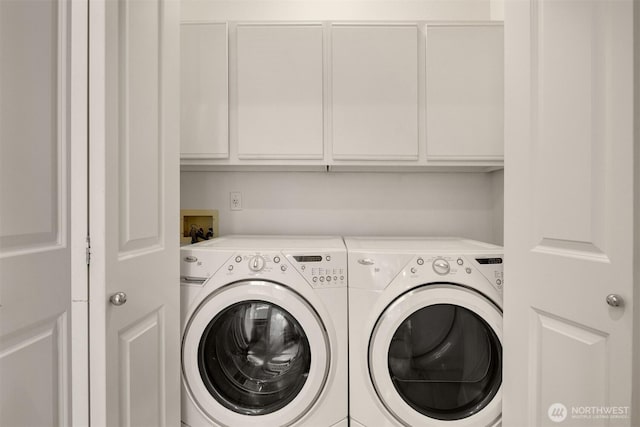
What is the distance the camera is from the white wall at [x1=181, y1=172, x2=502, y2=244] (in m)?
1.91

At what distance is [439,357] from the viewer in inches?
49.3

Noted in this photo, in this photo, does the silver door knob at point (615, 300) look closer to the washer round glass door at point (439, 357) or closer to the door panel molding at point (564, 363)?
the door panel molding at point (564, 363)

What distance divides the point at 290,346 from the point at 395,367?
420mm

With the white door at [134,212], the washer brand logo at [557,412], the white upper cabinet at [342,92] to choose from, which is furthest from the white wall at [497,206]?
the white door at [134,212]

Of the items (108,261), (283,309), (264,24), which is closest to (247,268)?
(283,309)

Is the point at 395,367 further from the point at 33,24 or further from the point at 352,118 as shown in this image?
the point at 33,24

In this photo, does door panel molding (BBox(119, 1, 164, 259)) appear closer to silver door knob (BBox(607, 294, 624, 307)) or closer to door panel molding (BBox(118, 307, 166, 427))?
door panel molding (BBox(118, 307, 166, 427))

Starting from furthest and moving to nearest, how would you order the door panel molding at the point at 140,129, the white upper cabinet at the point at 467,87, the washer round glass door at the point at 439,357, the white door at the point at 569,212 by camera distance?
the white upper cabinet at the point at 467,87 → the washer round glass door at the point at 439,357 → the door panel molding at the point at 140,129 → the white door at the point at 569,212

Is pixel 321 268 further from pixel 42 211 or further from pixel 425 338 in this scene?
pixel 42 211

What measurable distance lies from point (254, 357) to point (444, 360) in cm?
76

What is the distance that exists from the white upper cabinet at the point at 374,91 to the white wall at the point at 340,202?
0.32 metres

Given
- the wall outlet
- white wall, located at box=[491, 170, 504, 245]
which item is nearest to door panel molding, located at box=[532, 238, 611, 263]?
white wall, located at box=[491, 170, 504, 245]

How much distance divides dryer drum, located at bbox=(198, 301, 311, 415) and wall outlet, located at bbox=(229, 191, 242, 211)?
0.79m

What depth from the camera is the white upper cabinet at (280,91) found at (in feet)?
5.20
